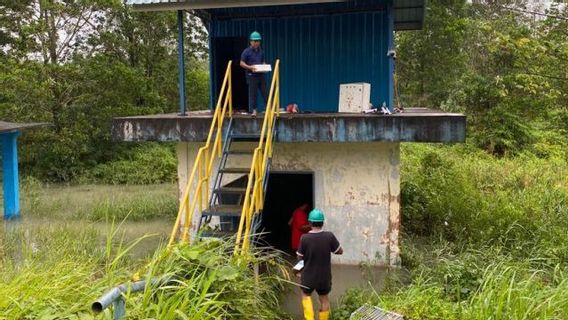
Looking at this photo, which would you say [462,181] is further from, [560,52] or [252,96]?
[252,96]

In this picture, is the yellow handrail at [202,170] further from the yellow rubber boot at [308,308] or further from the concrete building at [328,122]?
the yellow rubber boot at [308,308]

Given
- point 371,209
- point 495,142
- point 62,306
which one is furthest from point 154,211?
point 495,142

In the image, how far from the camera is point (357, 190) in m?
9.10

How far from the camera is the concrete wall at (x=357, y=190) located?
8.95 metres

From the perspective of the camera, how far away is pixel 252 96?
9414mm

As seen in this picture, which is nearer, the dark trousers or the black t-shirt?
the black t-shirt

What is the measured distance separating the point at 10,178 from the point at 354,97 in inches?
396

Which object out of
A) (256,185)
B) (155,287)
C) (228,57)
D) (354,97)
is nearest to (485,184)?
(354,97)

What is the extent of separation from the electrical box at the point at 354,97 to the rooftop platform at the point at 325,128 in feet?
3.78

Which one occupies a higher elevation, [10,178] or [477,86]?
[477,86]

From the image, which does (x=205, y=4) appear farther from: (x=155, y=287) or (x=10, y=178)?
(x=10, y=178)

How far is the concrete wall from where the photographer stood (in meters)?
8.95

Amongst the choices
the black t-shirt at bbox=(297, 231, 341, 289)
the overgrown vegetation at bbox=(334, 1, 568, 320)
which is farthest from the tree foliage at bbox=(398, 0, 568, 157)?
the black t-shirt at bbox=(297, 231, 341, 289)

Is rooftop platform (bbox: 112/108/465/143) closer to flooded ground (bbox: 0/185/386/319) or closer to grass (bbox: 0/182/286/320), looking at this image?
flooded ground (bbox: 0/185/386/319)
